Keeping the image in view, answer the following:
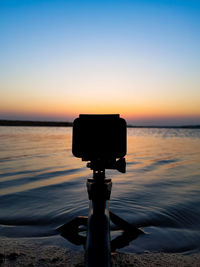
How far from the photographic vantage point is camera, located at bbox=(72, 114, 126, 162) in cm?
182

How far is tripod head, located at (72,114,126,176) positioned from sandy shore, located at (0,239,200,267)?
3.51 ft

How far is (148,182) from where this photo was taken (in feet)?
19.5

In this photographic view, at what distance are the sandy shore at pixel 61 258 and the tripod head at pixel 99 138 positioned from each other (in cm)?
107

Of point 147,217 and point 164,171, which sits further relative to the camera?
point 164,171

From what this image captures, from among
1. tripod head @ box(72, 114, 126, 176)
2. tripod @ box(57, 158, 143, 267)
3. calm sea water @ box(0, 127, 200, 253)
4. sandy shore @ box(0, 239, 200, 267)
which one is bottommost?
calm sea water @ box(0, 127, 200, 253)

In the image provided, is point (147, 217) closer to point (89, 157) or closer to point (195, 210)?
point (195, 210)

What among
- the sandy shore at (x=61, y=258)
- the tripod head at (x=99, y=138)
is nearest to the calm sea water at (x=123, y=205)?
the sandy shore at (x=61, y=258)

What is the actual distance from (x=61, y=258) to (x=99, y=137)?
135 cm

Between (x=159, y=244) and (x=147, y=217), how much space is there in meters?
0.88

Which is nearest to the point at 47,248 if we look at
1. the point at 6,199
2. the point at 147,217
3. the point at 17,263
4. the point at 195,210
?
the point at 17,263

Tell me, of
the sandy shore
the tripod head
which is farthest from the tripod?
the sandy shore

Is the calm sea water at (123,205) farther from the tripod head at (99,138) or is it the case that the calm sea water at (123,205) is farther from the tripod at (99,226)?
the tripod head at (99,138)

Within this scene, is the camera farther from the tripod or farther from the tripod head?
the tripod

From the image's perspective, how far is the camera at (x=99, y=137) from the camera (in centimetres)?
182
